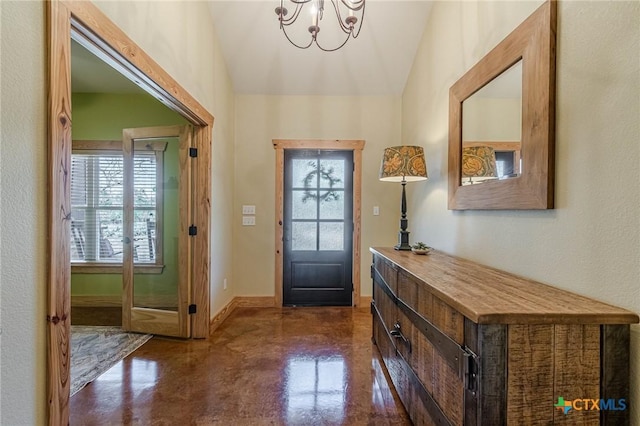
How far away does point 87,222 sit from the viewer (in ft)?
12.3

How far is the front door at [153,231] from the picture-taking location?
9.37ft

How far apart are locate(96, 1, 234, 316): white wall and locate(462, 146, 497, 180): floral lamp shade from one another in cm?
223

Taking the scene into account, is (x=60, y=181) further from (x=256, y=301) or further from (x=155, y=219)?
(x=256, y=301)

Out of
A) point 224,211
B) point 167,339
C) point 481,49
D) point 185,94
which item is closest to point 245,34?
point 185,94

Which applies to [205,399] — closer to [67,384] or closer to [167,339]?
[67,384]

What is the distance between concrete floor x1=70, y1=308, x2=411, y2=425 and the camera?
5.81 ft

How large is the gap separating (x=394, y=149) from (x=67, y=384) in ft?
8.16

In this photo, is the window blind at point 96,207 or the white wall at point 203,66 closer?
the white wall at point 203,66

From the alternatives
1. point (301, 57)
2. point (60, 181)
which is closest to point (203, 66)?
point (301, 57)

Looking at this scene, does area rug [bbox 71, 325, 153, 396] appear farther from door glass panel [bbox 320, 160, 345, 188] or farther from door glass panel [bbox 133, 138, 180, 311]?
door glass panel [bbox 320, 160, 345, 188]

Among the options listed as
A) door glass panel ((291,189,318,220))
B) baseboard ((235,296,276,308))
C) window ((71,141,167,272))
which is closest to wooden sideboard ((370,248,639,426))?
door glass panel ((291,189,318,220))

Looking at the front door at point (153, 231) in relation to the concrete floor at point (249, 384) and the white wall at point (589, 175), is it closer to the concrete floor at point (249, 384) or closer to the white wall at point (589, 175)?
the concrete floor at point (249, 384)

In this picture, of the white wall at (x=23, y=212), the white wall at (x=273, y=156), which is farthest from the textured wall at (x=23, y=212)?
the white wall at (x=273, y=156)

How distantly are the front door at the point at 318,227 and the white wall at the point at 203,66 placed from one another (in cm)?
Result: 76
